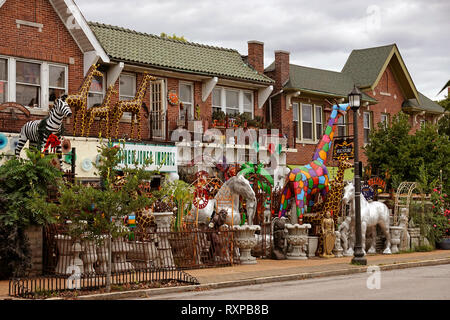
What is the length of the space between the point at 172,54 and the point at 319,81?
9.67m

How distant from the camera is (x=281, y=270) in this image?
17344mm

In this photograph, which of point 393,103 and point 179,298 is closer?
point 179,298

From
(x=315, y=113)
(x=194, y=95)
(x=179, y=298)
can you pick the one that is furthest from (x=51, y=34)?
(x=315, y=113)

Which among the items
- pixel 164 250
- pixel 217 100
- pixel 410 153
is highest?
pixel 217 100

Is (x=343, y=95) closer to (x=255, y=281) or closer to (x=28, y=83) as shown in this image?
(x=28, y=83)

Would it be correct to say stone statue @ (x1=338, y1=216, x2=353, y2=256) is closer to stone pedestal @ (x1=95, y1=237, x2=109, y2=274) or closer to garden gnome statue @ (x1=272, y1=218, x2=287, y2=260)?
garden gnome statue @ (x1=272, y1=218, x2=287, y2=260)

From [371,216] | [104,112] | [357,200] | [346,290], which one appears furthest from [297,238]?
[104,112]

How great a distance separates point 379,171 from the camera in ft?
98.2

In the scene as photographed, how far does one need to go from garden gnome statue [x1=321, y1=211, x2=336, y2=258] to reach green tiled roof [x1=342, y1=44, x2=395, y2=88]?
15.6m

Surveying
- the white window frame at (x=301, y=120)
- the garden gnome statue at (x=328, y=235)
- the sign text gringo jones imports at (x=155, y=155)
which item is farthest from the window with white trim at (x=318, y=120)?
the garden gnome statue at (x=328, y=235)

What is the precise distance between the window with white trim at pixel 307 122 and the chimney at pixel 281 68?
2.12m

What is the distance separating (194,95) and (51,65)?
696 centimetres

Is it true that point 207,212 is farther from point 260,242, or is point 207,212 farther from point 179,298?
point 179,298

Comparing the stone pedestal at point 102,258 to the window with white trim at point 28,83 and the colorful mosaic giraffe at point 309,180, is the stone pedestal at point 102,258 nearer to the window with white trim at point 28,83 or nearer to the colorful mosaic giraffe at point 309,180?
the colorful mosaic giraffe at point 309,180
